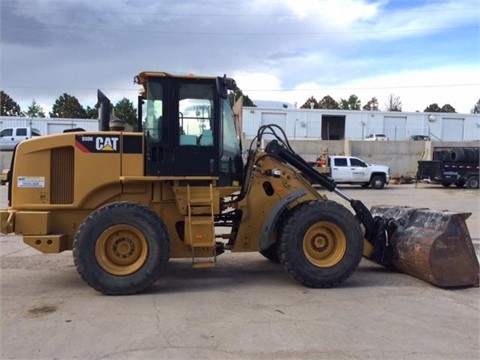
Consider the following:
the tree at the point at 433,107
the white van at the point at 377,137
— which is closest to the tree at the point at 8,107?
the white van at the point at 377,137

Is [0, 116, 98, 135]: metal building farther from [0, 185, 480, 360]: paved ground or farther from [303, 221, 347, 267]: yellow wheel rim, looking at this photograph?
[303, 221, 347, 267]: yellow wheel rim

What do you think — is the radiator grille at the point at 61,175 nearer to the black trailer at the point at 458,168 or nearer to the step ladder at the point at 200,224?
the step ladder at the point at 200,224

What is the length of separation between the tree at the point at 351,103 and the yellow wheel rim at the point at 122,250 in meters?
98.1

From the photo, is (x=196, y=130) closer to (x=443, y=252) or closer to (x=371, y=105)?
(x=443, y=252)

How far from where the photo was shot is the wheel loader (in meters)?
6.95

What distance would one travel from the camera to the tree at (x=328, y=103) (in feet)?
335

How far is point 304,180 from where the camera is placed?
25.9 feet

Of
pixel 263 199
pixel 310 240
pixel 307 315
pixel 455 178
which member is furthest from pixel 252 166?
pixel 455 178

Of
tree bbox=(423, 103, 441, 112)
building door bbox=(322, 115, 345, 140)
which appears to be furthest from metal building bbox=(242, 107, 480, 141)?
tree bbox=(423, 103, 441, 112)

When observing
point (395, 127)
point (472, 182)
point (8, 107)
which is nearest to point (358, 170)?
point (472, 182)

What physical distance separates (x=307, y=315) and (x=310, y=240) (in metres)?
1.59

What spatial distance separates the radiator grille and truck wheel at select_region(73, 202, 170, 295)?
2.24 feet

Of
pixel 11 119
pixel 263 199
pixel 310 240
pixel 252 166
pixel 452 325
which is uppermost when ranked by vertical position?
pixel 11 119

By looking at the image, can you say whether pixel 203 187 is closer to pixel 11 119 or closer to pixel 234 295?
pixel 234 295
